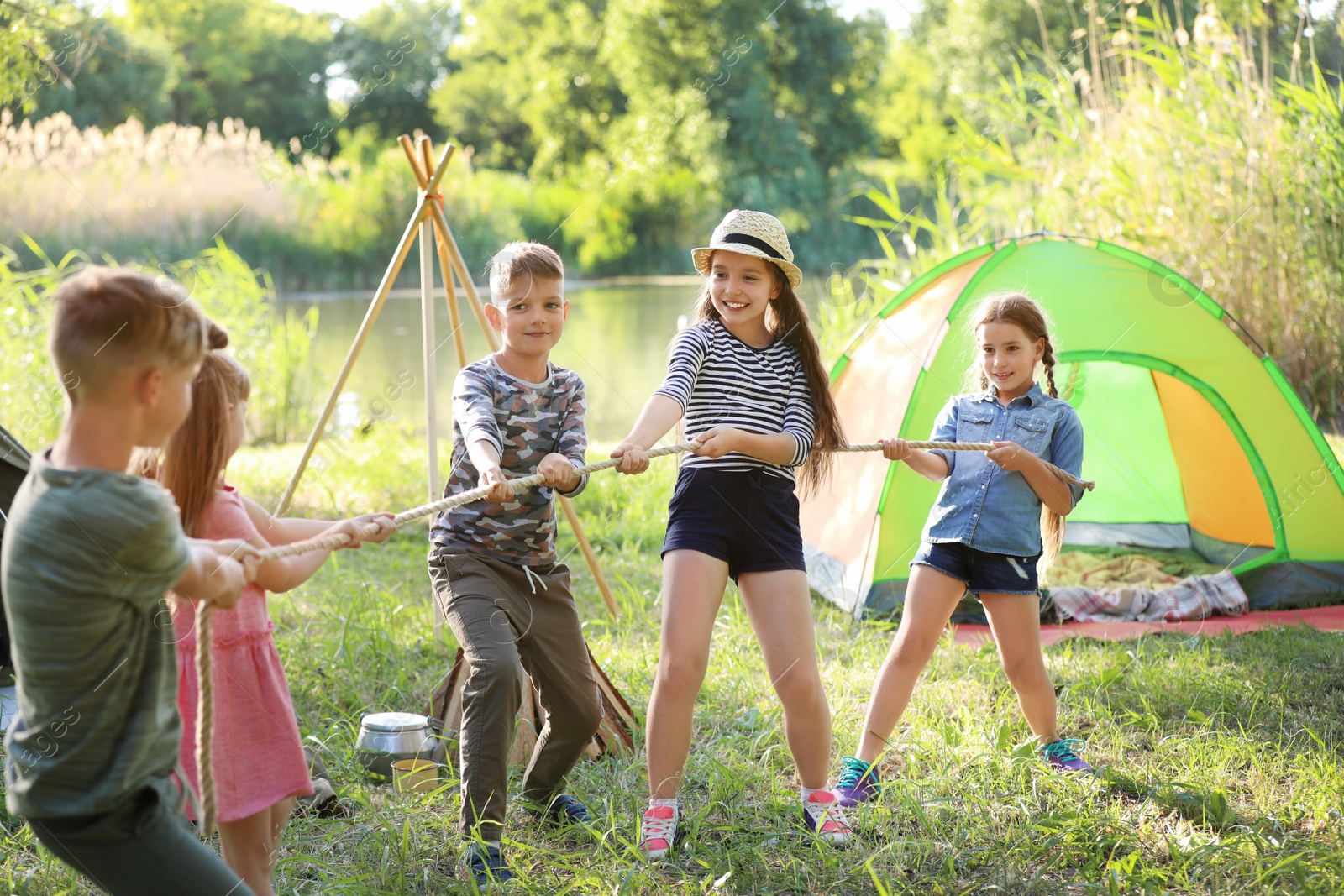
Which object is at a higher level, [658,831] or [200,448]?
[200,448]

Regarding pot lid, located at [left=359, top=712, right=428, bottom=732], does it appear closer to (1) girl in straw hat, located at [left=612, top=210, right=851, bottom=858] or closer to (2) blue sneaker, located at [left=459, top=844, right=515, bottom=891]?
(2) blue sneaker, located at [left=459, top=844, right=515, bottom=891]

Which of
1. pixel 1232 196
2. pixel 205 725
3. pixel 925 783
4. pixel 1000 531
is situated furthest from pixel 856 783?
pixel 1232 196

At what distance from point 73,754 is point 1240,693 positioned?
3242mm

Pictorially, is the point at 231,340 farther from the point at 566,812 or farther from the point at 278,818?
the point at 278,818

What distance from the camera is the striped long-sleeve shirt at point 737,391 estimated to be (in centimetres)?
262

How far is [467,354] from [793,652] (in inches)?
419

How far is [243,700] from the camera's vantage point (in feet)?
6.29

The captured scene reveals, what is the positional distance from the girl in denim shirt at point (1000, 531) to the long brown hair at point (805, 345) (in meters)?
0.19

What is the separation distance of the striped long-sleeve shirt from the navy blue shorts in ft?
0.14

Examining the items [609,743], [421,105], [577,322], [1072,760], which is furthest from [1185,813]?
[421,105]

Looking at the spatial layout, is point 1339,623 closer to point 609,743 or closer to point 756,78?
point 609,743

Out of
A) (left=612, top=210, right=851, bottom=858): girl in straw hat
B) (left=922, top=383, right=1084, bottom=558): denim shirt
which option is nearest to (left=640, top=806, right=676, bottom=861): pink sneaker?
(left=612, top=210, right=851, bottom=858): girl in straw hat

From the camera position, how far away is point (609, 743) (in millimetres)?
3107

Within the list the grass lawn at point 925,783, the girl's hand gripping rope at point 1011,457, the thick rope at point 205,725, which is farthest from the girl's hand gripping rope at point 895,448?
the thick rope at point 205,725
